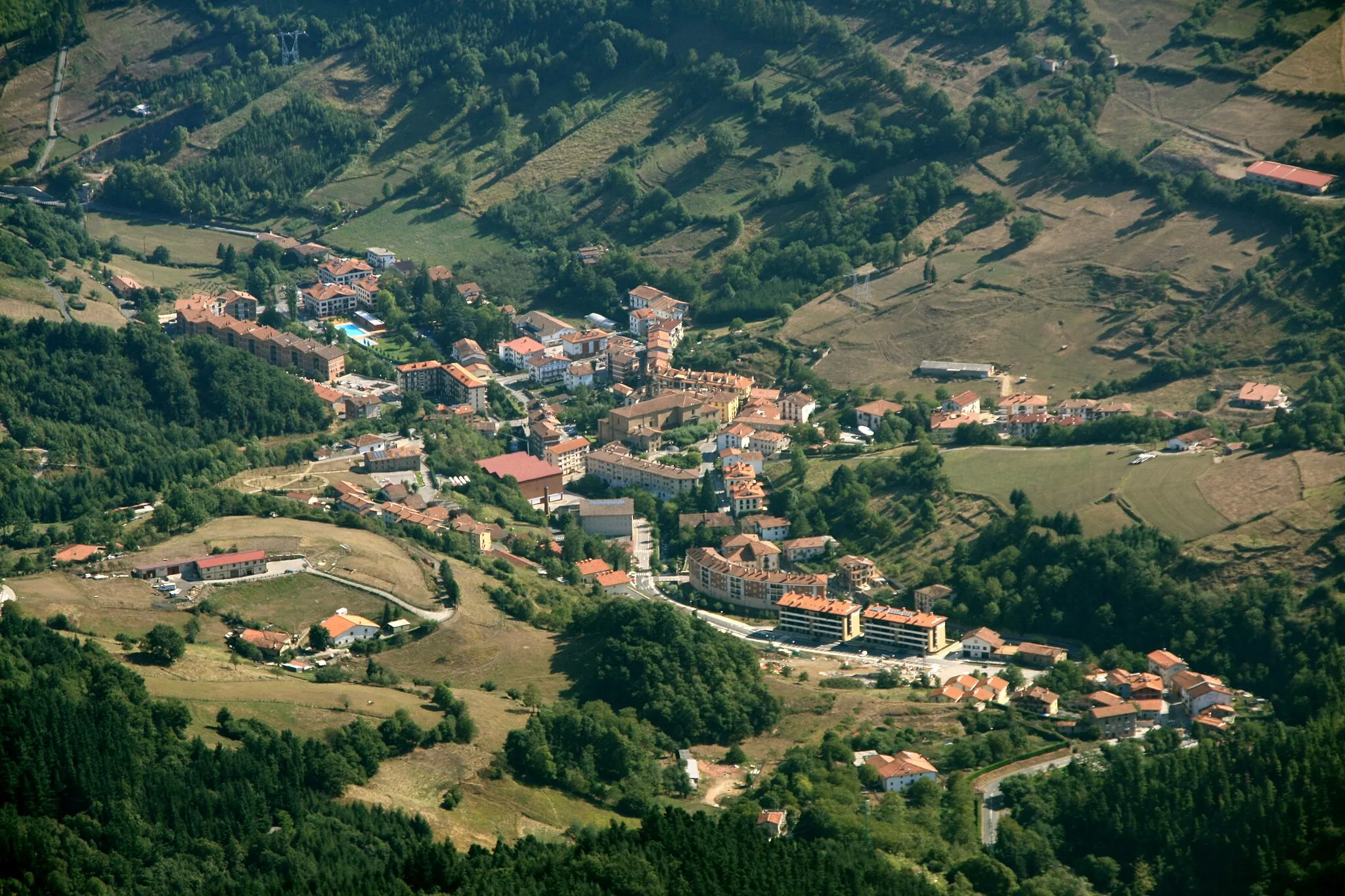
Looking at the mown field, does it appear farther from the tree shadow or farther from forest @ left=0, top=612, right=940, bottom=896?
forest @ left=0, top=612, right=940, bottom=896

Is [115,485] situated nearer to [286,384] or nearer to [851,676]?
[286,384]

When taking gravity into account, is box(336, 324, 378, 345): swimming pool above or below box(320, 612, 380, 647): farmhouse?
below

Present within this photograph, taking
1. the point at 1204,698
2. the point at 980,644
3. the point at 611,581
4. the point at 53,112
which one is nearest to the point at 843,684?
the point at 980,644

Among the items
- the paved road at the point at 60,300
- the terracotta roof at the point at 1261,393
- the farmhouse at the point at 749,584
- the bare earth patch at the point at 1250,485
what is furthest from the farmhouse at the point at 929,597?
the paved road at the point at 60,300

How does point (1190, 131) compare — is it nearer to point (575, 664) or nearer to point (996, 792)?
point (575, 664)

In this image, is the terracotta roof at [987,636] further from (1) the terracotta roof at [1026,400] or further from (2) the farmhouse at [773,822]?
(1) the terracotta roof at [1026,400]

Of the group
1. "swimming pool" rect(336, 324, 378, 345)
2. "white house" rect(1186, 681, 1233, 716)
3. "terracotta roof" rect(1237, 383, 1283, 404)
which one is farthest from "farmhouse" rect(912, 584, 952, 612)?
"swimming pool" rect(336, 324, 378, 345)
